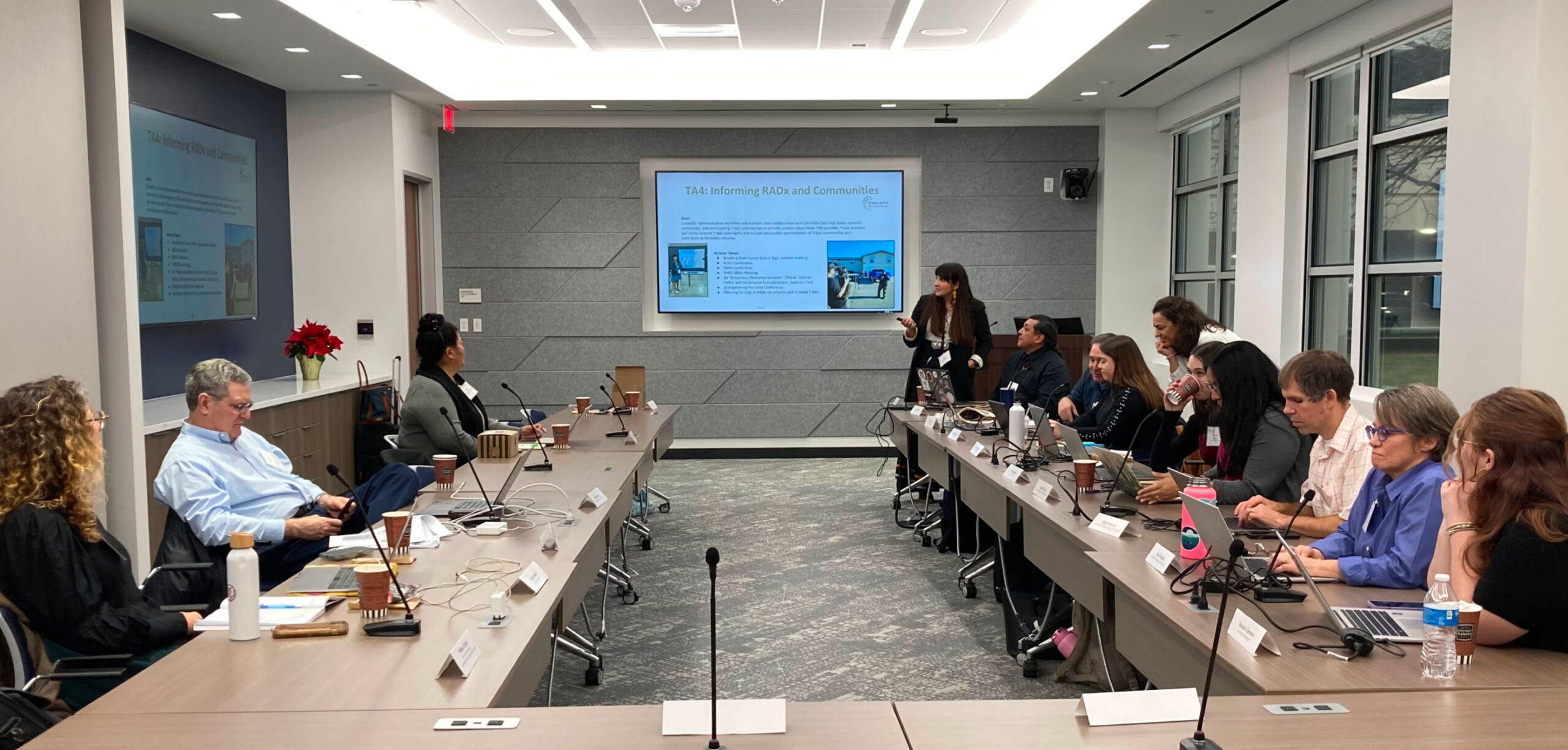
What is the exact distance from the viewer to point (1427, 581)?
8.50 feet

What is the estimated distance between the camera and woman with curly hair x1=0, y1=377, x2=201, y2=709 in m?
2.45

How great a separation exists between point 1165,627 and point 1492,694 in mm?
665

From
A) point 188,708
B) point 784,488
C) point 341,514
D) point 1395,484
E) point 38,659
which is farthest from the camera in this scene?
point 784,488

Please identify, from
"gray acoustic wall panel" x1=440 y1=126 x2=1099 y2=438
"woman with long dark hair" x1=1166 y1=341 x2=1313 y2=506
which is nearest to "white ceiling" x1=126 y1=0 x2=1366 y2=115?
"gray acoustic wall panel" x1=440 y1=126 x2=1099 y2=438

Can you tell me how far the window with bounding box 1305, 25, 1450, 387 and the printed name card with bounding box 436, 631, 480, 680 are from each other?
4599 millimetres

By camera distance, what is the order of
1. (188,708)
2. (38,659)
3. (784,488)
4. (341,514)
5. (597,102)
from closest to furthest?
(188,708) → (38,659) → (341,514) → (784,488) → (597,102)

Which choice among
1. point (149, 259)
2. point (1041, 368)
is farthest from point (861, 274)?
point (149, 259)

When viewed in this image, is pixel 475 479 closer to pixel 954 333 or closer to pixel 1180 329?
pixel 1180 329

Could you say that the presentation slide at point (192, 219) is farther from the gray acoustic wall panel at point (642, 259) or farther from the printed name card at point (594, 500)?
the printed name card at point (594, 500)

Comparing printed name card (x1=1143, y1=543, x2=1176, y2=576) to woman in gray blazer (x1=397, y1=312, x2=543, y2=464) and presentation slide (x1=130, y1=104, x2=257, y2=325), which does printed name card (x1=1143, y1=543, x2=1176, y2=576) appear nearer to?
woman in gray blazer (x1=397, y1=312, x2=543, y2=464)

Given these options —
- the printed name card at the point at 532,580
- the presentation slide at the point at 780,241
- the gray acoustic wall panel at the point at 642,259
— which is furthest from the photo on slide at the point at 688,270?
the printed name card at the point at 532,580

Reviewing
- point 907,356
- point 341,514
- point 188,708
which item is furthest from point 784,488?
point 188,708

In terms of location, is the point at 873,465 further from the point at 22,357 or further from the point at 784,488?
the point at 22,357

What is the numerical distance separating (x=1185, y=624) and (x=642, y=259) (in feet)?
24.4
